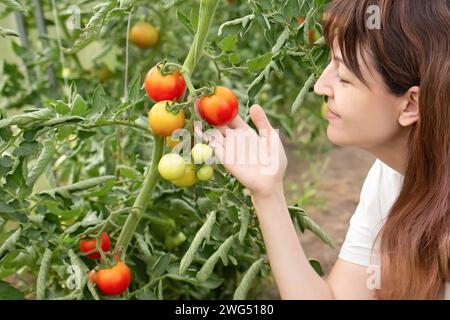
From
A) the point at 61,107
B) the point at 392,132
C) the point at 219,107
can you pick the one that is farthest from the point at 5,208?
the point at 392,132

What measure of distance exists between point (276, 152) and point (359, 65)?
0.19 metres

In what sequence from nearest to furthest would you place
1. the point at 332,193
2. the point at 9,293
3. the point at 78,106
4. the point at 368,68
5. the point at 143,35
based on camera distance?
the point at 368,68, the point at 78,106, the point at 9,293, the point at 143,35, the point at 332,193

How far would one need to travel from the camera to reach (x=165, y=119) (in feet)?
3.72

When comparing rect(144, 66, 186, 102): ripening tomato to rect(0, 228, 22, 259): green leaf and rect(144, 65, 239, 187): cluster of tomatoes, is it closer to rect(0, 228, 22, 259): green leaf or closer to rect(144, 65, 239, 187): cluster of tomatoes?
rect(144, 65, 239, 187): cluster of tomatoes

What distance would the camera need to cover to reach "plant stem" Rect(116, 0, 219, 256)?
117 centimetres

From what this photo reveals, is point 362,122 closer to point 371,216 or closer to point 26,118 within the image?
point 371,216

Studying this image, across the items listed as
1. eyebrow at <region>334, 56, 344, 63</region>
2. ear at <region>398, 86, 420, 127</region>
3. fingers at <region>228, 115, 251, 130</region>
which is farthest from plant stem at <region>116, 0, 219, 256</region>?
ear at <region>398, 86, 420, 127</region>

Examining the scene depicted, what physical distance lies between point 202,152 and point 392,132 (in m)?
0.31

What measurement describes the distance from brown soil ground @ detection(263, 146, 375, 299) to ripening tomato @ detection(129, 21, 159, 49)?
0.69 m

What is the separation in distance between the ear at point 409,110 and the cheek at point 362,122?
0.01 meters

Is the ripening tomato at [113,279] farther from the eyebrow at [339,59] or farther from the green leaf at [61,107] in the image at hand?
the eyebrow at [339,59]

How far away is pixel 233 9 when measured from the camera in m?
2.29
